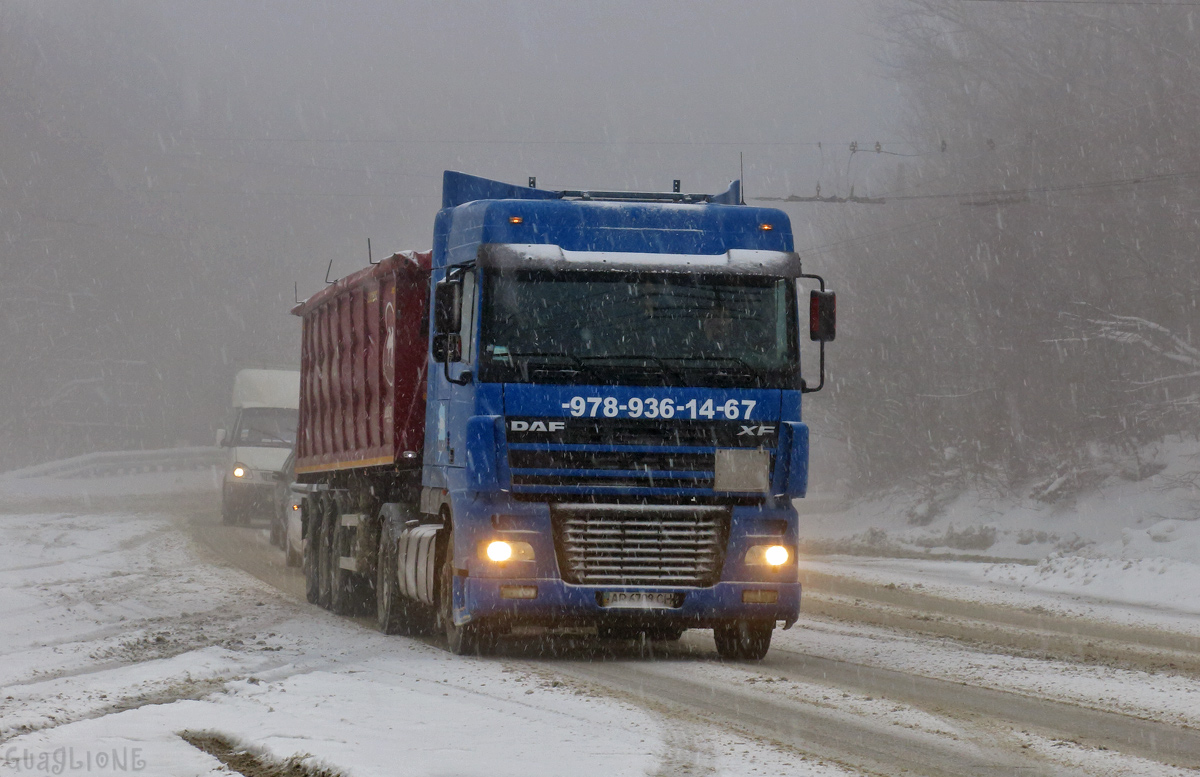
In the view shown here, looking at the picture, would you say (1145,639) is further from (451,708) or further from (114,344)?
(114,344)

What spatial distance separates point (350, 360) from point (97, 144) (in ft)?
172

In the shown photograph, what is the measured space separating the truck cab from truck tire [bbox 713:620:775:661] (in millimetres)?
25

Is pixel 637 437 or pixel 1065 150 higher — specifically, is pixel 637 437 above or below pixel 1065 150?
below

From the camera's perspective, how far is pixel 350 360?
50.9 ft

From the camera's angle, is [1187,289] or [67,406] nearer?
[1187,289]

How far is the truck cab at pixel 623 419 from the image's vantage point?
35.2ft

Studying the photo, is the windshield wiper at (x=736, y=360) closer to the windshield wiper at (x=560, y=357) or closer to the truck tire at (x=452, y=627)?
the windshield wiper at (x=560, y=357)

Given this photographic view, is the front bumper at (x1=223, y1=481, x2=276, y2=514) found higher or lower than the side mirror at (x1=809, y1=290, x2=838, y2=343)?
lower

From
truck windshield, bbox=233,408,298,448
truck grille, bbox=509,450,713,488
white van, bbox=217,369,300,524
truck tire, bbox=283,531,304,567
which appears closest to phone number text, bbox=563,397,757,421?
truck grille, bbox=509,450,713,488

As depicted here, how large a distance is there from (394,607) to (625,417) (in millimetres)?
3850

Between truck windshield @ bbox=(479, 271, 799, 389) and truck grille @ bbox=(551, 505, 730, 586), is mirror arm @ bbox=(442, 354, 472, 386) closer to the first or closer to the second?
truck windshield @ bbox=(479, 271, 799, 389)

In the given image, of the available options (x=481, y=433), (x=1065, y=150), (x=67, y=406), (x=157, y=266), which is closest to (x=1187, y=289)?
(x=1065, y=150)

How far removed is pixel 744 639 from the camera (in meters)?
11.5

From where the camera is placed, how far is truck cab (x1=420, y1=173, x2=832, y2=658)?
1072cm
